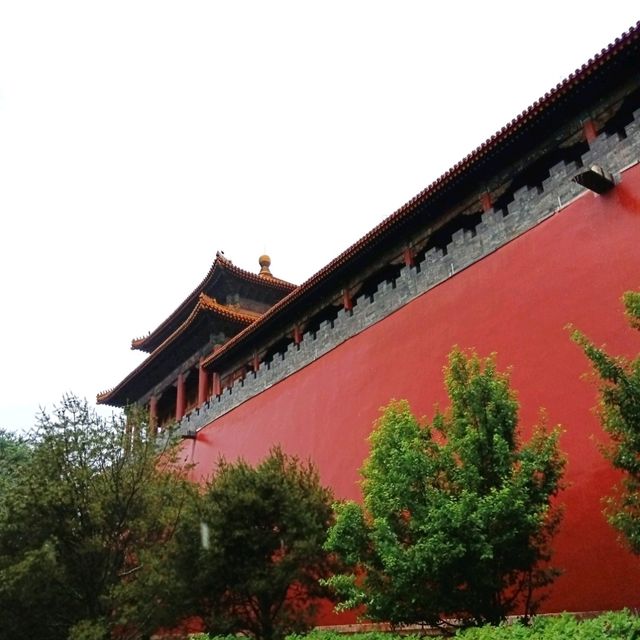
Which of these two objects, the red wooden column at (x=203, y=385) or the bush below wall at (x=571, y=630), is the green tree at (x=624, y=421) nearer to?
the bush below wall at (x=571, y=630)

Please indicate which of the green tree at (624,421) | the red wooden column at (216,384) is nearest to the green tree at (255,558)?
the green tree at (624,421)

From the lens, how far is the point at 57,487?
23.9 ft

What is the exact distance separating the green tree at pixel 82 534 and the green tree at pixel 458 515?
7.82 feet

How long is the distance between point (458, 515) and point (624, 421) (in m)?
1.46

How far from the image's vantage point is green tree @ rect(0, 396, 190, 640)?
6871 millimetres

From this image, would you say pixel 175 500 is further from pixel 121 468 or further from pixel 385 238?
pixel 385 238

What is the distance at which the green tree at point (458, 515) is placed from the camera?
536cm

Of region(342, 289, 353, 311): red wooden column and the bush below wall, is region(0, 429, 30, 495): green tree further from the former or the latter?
the bush below wall

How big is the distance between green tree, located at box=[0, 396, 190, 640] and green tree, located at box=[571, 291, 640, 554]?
14.8 ft

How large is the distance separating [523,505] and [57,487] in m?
4.94

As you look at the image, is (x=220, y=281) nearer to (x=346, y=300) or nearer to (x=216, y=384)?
(x=216, y=384)

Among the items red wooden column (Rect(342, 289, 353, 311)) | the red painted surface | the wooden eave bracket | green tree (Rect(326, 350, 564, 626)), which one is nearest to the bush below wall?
green tree (Rect(326, 350, 564, 626))

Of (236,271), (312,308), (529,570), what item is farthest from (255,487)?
(236,271)

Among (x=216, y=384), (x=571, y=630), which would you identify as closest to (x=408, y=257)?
(x=216, y=384)
